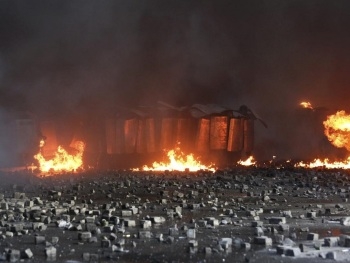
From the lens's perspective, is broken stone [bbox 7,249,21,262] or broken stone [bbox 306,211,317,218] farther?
broken stone [bbox 306,211,317,218]

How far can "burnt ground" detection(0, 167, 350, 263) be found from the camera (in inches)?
279

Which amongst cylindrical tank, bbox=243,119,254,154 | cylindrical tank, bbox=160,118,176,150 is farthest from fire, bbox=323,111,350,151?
cylindrical tank, bbox=160,118,176,150

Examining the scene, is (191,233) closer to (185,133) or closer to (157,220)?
(157,220)

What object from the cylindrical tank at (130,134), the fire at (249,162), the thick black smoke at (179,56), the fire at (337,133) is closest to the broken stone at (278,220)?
the cylindrical tank at (130,134)

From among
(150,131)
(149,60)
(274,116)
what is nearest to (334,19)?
(274,116)

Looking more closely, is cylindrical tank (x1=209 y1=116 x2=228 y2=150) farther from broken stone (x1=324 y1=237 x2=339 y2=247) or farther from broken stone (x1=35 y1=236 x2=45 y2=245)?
broken stone (x1=324 y1=237 x2=339 y2=247)

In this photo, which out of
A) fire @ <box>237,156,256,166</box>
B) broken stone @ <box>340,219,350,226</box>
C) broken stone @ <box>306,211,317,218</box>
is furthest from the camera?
fire @ <box>237,156,256,166</box>

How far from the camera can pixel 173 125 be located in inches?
910

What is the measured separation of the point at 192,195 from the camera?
13492 millimetres

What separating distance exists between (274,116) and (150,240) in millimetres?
19180

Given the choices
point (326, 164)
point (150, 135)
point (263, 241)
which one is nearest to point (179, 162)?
point (150, 135)

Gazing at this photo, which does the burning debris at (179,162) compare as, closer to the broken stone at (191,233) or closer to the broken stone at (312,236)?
the broken stone at (191,233)

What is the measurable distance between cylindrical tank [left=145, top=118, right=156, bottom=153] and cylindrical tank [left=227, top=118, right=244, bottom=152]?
264 cm

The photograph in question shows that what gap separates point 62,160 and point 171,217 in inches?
485
